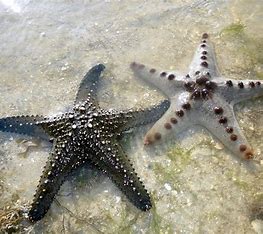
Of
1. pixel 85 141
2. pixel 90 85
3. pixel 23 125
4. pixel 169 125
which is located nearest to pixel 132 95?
pixel 90 85

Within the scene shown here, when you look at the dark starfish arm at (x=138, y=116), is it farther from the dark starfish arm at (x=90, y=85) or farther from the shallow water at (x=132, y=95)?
the dark starfish arm at (x=90, y=85)

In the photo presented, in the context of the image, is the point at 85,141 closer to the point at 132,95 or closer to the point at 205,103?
the point at 132,95

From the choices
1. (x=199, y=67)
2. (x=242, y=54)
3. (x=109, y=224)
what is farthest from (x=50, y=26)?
(x=109, y=224)

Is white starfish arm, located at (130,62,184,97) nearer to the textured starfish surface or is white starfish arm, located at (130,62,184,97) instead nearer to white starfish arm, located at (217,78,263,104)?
the textured starfish surface

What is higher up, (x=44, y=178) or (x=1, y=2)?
(x=1, y=2)

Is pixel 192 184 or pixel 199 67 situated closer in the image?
pixel 192 184

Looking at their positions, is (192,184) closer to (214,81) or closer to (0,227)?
(214,81)

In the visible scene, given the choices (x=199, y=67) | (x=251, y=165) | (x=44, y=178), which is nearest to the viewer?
(x=44, y=178)
